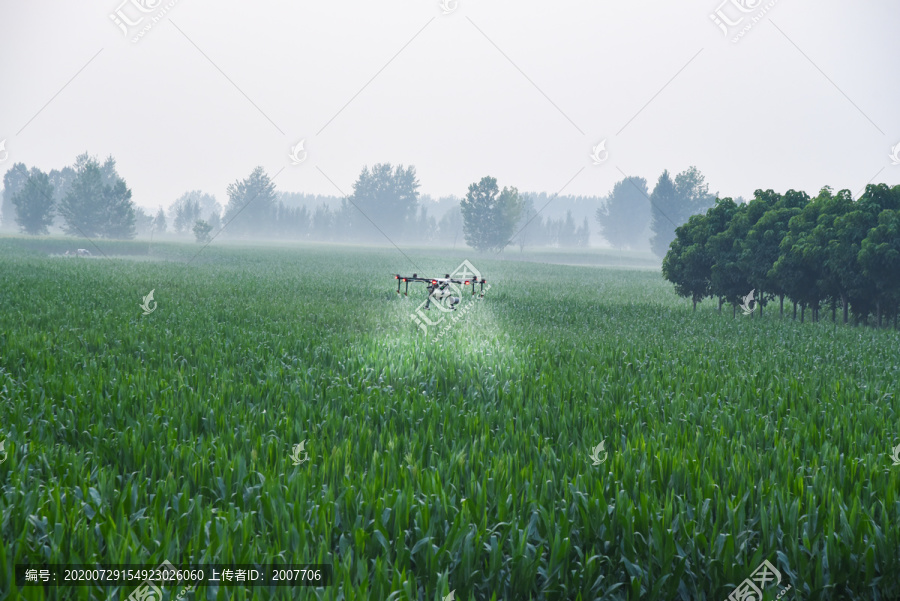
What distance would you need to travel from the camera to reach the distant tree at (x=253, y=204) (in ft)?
491

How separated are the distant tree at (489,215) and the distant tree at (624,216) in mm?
45482

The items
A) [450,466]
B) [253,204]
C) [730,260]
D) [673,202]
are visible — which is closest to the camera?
[450,466]

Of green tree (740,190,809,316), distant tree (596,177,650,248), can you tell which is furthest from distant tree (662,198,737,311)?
distant tree (596,177,650,248)

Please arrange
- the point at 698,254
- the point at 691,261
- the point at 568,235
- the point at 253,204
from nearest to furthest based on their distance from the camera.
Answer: the point at 698,254
the point at 691,261
the point at 253,204
the point at 568,235

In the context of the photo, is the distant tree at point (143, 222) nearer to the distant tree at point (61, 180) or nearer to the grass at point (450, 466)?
the distant tree at point (61, 180)

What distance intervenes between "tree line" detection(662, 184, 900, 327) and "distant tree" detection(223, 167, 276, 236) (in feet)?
449

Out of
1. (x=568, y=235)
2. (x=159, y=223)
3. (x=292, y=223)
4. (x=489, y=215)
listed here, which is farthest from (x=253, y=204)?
(x=568, y=235)

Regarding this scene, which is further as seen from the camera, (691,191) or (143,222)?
(143,222)

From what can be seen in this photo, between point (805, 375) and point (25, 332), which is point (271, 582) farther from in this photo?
point (25, 332)

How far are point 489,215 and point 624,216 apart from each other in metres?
53.9

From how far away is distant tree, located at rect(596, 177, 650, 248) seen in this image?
149000 mm

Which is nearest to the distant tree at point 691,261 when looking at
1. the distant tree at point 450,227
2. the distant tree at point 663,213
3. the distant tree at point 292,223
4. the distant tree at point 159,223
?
the distant tree at point 663,213

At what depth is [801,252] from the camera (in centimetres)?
2184

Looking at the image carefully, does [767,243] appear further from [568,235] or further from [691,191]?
[568,235]
